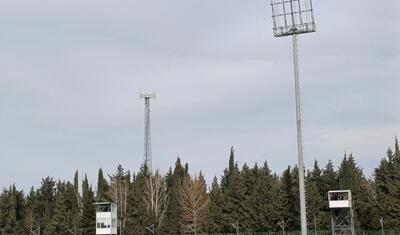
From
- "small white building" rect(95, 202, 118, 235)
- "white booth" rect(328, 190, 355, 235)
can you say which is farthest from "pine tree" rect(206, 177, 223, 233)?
"white booth" rect(328, 190, 355, 235)

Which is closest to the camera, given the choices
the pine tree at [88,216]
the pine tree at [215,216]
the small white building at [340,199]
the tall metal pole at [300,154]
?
the tall metal pole at [300,154]

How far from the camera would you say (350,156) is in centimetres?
9194

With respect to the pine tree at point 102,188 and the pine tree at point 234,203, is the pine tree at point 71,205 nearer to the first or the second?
the pine tree at point 102,188

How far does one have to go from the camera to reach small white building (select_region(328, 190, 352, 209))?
69.9m

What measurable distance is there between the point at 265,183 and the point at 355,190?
1289cm

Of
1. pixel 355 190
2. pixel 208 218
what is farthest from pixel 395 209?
pixel 208 218

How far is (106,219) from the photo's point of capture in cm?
8038

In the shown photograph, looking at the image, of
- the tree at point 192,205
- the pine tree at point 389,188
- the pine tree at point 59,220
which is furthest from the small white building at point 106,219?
the pine tree at point 389,188

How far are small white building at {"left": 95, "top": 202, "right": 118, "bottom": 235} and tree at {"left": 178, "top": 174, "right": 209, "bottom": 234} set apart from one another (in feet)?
48.7

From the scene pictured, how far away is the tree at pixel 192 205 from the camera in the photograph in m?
91.8

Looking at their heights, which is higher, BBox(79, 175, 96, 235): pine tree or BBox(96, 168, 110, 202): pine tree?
BBox(96, 168, 110, 202): pine tree

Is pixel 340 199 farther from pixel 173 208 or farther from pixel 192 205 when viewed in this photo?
pixel 173 208

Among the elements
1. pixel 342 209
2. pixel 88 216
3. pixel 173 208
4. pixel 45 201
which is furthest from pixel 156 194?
pixel 342 209

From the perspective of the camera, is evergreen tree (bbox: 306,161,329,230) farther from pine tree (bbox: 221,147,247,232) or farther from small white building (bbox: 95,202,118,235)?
small white building (bbox: 95,202,118,235)
